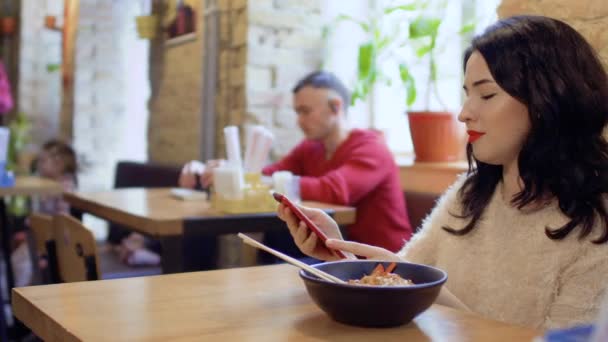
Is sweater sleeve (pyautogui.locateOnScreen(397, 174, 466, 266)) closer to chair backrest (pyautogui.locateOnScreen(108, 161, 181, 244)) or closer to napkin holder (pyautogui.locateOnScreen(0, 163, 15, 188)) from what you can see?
napkin holder (pyautogui.locateOnScreen(0, 163, 15, 188))

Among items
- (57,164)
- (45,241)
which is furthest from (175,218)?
(57,164)

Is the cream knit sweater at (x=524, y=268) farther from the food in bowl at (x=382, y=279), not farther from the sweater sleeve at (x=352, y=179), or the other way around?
the sweater sleeve at (x=352, y=179)

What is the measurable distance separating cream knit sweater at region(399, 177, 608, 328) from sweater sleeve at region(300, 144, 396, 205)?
4.07ft

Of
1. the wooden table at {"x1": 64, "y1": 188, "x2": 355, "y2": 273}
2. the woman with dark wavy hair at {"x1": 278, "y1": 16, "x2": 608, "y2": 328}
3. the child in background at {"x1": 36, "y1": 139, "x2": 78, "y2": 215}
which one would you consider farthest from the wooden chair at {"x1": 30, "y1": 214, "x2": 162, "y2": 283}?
the child in background at {"x1": 36, "y1": 139, "x2": 78, "y2": 215}

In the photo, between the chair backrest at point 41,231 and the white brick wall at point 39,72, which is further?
the white brick wall at point 39,72

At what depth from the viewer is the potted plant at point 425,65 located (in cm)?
311

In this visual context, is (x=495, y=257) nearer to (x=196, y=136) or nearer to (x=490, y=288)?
(x=490, y=288)

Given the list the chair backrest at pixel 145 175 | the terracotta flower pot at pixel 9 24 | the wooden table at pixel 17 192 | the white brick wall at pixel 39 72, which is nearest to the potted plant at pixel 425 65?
the chair backrest at pixel 145 175

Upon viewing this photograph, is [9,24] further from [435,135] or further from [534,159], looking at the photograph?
[534,159]

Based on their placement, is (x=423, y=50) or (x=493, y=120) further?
(x=423, y=50)

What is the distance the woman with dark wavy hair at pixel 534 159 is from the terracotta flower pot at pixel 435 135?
1645mm

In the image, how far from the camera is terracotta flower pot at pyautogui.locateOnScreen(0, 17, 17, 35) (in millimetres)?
8323

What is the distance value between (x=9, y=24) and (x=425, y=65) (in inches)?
244

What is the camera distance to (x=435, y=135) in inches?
123
